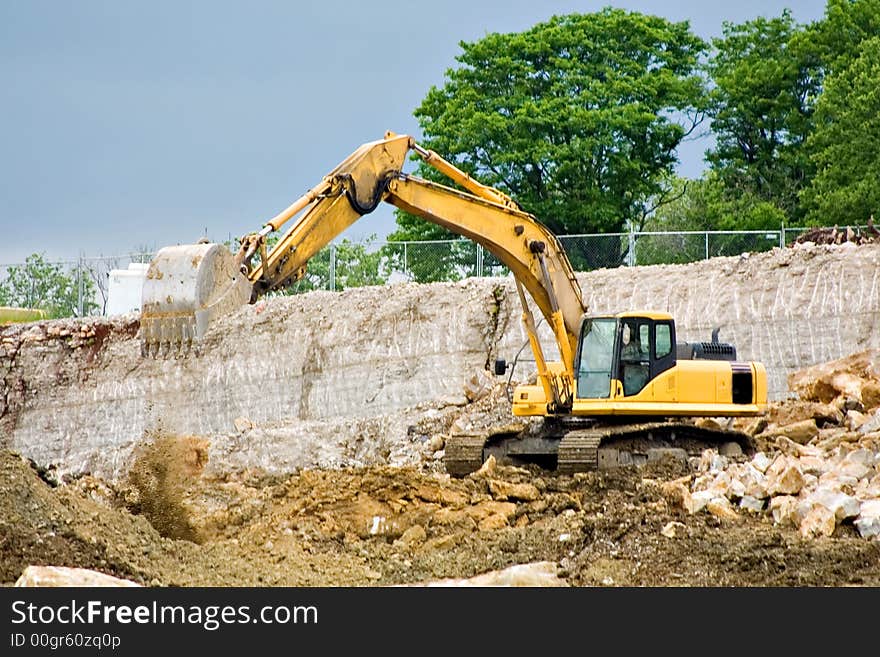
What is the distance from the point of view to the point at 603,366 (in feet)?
61.6

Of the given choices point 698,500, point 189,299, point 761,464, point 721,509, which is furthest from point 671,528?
point 189,299

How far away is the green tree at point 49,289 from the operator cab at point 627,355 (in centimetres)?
2253

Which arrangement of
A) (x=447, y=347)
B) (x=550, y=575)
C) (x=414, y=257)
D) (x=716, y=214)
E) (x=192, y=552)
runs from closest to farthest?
(x=550, y=575) < (x=192, y=552) < (x=447, y=347) < (x=414, y=257) < (x=716, y=214)

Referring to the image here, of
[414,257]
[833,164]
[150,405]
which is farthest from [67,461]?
[833,164]

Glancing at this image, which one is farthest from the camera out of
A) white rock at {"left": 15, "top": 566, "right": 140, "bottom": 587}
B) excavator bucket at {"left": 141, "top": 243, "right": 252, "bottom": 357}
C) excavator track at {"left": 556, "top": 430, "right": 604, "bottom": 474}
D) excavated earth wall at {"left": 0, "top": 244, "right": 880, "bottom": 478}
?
excavated earth wall at {"left": 0, "top": 244, "right": 880, "bottom": 478}

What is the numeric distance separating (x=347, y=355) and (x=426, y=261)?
20.5ft

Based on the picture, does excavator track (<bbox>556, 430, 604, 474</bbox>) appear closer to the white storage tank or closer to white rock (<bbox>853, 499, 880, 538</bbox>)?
white rock (<bbox>853, 499, 880, 538</bbox>)

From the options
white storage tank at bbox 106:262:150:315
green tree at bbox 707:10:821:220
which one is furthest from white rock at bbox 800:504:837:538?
green tree at bbox 707:10:821:220

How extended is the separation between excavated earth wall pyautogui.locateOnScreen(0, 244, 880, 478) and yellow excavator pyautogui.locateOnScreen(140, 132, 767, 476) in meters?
5.46

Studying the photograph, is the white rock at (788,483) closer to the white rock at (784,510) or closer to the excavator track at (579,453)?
the white rock at (784,510)

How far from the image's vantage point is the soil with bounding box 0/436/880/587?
12250 millimetres

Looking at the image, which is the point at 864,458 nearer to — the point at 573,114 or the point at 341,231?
the point at 341,231
